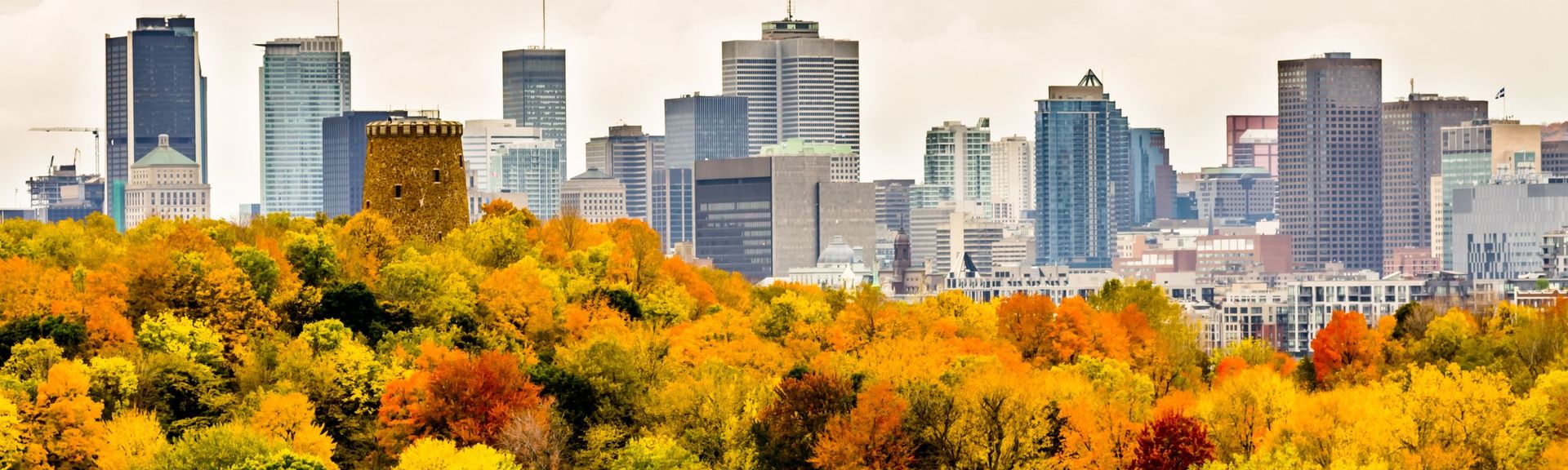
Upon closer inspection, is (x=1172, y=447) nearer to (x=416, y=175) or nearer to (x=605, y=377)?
(x=605, y=377)

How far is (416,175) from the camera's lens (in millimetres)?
109375

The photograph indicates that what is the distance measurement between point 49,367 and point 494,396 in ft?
41.2

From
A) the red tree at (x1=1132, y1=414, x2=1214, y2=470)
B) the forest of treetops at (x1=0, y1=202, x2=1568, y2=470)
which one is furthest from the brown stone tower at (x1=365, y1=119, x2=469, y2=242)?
the red tree at (x1=1132, y1=414, x2=1214, y2=470)

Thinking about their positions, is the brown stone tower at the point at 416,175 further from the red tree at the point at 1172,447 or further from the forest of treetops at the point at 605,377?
the red tree at the point at 1172,447

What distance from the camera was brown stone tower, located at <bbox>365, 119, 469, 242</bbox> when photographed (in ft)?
356

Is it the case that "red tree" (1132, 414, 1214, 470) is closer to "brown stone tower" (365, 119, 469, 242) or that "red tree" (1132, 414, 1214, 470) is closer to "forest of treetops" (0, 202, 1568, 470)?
"forest of treetops" (0, 202, 1568, 470)

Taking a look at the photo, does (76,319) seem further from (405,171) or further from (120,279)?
(405,171)

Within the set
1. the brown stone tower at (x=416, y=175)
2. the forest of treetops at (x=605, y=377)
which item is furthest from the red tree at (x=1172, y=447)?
the brown stone tower at (x=416, y=175)

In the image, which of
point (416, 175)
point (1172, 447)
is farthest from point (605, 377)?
point (416, 175)

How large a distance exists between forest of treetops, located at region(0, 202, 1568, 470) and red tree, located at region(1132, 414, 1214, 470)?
8cm

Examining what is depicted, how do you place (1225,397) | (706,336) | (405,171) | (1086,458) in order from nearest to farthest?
(1086,458), (1225,397), (706,336), (405,171)

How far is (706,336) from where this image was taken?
100188 mm

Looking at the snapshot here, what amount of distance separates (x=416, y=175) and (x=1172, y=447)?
37.4 meters

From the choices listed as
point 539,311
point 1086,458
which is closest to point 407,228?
point 539,311
